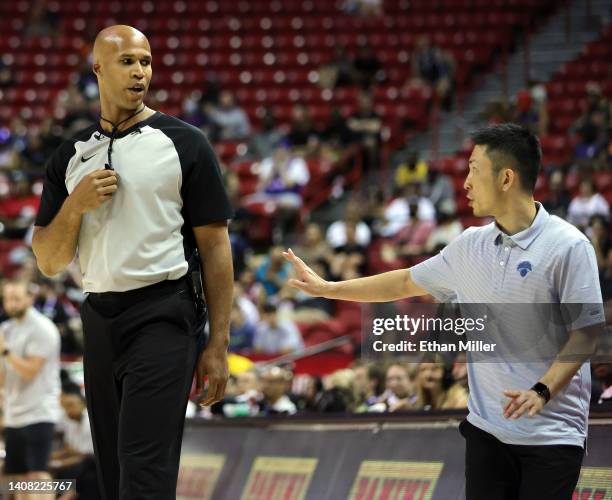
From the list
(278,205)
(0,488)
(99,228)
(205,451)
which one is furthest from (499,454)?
(278,205)

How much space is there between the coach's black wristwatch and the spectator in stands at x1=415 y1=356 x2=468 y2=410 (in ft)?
9.57

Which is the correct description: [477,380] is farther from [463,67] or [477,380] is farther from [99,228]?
[463,67]

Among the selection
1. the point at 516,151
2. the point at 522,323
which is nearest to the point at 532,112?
the point at 516,151

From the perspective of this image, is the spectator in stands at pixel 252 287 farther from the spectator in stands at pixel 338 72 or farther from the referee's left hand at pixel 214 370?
the referee's left hand at pixel 214 370

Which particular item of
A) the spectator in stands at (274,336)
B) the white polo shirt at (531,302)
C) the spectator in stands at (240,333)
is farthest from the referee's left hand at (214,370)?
the spectator in stands at (240,333)

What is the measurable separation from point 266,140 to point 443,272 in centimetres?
1422

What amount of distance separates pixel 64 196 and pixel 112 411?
2.61 ft

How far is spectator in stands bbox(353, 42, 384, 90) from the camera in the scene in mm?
19078

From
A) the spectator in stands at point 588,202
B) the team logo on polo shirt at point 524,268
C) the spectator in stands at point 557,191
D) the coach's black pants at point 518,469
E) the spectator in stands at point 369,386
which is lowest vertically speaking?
the spectator in stands at point 369,386

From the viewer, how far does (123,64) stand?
3.96 meters

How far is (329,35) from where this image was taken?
20.8 metres

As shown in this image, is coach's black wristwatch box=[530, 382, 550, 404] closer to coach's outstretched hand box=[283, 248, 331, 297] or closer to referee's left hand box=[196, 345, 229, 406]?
coach's outstretched hand box=[283, 248, 331, 297]

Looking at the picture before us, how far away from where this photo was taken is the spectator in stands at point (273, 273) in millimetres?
14031

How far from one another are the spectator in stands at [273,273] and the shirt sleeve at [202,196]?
10.00 meters
